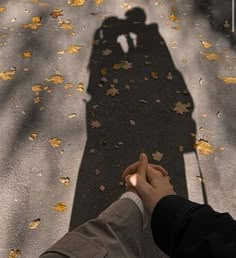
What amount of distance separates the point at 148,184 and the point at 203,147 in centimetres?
218

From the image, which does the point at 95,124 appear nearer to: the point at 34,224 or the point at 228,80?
the point at 34,224

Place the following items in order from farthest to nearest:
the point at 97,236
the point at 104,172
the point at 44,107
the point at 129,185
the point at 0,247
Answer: the point at 44,107 < the point at 104,172 < the point at 0,247 < the point at 129,185 < the point at 97,236

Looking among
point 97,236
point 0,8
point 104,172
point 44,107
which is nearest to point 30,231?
point 104,172

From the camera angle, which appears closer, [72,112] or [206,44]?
[72,112]

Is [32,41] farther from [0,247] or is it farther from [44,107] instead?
[0,247]

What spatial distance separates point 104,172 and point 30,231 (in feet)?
3.07

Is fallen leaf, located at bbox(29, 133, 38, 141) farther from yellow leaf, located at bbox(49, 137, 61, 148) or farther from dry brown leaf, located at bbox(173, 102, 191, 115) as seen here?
dry brown leaf, located at bbox(173, 102, 191, 115)

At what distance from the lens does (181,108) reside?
4453 mm

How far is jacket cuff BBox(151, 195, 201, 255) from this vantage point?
1.67 m

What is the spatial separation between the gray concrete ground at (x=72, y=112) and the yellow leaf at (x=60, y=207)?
0.12 feet

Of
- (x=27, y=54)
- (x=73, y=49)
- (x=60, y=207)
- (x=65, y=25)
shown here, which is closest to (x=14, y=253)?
(x=60, y=207)

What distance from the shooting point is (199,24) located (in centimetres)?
559

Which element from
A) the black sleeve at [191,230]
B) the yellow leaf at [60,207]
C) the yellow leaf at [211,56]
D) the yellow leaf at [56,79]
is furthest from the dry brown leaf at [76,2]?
the black sleeve at [191,230]

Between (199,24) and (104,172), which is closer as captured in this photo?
(104,172)
